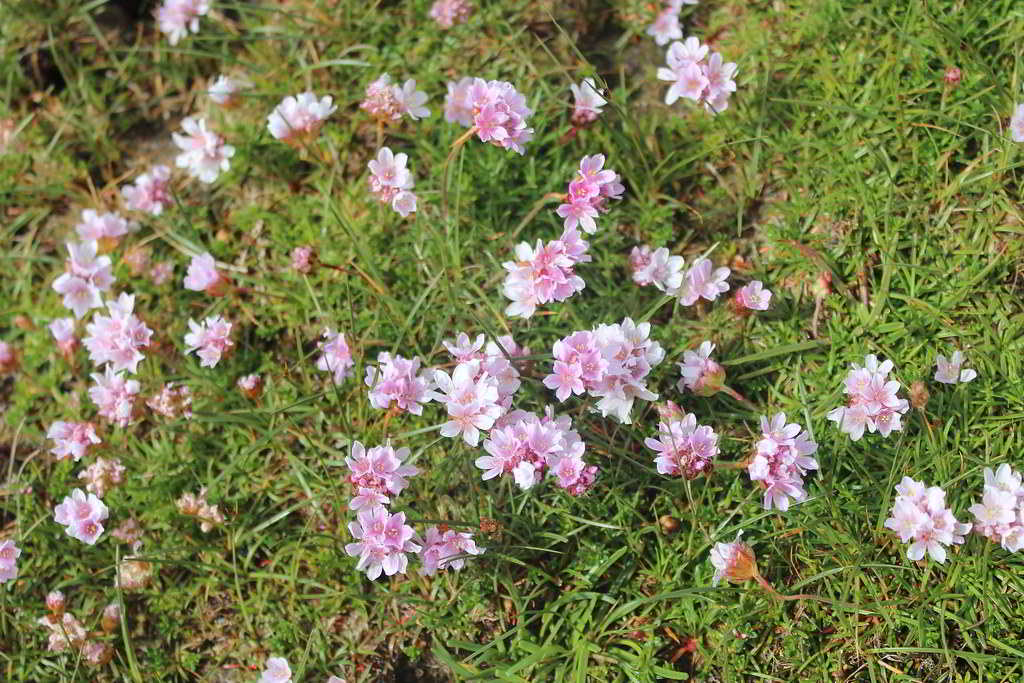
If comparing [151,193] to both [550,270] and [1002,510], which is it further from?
[1002,510]

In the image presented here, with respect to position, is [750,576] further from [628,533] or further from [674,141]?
[674,141]

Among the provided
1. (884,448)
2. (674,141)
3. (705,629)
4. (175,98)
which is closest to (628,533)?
(705,629)

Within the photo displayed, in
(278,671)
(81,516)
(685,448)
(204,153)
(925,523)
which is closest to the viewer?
(925,523)

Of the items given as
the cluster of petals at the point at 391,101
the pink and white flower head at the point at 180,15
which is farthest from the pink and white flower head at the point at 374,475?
the pink and white flower head at the point at 180,15

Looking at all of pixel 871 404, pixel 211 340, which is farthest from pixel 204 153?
pixel 871 404

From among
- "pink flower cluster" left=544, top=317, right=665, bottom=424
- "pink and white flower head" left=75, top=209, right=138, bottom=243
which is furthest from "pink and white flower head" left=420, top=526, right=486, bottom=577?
"pink and white flower head" left=75, top=209, right=138, bottom=243
